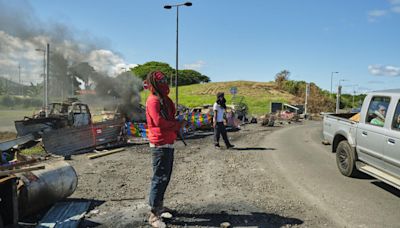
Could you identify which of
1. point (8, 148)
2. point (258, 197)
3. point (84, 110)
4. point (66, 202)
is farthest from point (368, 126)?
point (84, 110)

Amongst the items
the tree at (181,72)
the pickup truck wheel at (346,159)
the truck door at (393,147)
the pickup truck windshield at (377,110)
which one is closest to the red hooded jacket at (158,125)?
the truck door at (393,147)

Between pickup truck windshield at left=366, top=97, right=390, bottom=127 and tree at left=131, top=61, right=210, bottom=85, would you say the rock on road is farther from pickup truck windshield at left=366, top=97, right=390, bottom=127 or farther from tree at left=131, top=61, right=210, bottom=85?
tree at left=131, top=61, right=210, bottom=85

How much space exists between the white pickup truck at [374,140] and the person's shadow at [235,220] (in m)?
2.10

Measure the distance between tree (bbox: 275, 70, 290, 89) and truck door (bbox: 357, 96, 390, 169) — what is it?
6343 centimetres

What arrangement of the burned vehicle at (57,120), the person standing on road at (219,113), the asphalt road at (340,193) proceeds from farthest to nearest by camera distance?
the burned vehicle at (57,120) → the person standing on road at (219,113) → the asphalt road at (340,193)

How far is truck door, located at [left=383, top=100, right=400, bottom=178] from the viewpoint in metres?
5.16

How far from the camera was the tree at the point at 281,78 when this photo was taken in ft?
227

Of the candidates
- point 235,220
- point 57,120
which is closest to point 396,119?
point 235,220

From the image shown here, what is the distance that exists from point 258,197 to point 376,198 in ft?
6.62

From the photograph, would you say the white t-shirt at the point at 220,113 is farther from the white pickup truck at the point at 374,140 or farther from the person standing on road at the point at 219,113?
the white pickup truck at the point at 374,140

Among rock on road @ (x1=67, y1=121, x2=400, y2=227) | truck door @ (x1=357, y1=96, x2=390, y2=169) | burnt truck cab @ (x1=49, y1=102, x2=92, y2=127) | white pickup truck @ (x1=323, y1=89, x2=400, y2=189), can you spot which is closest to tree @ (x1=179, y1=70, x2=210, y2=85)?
burnt truck cab @ (x1=49, y1=102, x2=92, y2=127)

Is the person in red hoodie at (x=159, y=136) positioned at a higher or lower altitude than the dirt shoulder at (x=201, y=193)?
higher

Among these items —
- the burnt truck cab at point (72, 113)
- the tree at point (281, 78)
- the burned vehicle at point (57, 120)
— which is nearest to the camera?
the burned vehicle at point (57, 120)

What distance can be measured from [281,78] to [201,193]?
224 feet
